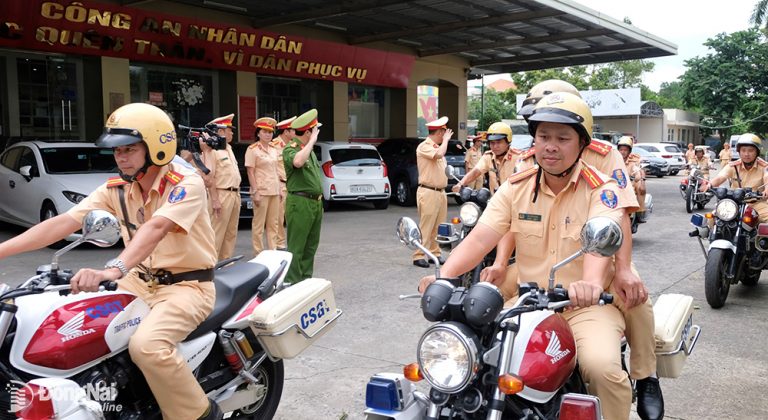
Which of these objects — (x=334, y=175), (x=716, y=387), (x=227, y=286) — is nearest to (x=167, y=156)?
(x=227, y=286)

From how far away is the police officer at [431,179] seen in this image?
8.73 m

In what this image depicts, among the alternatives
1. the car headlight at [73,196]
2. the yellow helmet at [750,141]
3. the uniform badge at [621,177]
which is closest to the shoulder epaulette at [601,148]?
the uniform badge at [621,177]

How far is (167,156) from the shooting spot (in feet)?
10.6

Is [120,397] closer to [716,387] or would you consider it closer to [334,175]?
[716,387]

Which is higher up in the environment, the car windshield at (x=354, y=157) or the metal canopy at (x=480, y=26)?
the metal canopy at (x=480, y=26)

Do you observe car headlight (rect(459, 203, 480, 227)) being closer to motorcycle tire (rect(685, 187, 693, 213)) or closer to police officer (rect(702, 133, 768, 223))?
police officer (rect(702, 133, 768, 223))

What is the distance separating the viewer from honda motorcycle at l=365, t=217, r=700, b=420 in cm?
216

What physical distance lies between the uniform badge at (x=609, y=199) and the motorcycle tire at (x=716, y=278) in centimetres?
425

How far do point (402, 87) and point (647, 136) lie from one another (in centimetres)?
3672

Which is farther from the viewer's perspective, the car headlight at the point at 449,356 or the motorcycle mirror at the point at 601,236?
the motorcycle mirror at the point at 601,236

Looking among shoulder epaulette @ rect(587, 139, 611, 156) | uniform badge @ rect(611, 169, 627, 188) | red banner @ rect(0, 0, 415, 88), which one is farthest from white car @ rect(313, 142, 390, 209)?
uniform badge @ rect(611, 169, 627, 188)

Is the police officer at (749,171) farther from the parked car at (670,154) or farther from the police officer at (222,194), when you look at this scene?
the parked car at (670,154)

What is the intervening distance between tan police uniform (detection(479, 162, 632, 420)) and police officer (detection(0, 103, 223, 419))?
139cm

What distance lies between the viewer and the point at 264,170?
8.84 meters
